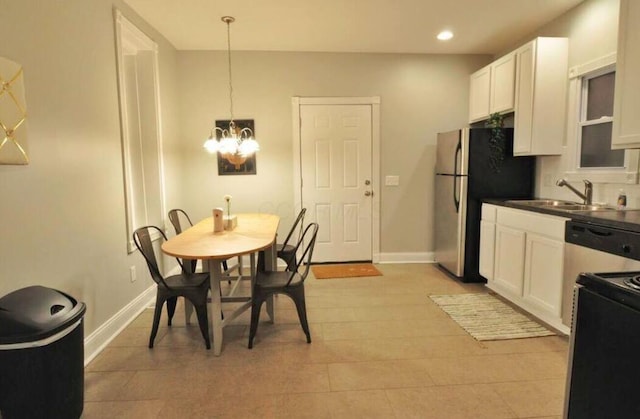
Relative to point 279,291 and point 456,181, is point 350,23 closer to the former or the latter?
point 456,181

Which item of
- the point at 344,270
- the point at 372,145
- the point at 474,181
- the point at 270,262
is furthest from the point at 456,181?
the point at 270,262

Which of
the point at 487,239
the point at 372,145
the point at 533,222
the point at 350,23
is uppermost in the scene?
the point at 350,23

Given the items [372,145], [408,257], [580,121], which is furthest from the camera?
[408,257]

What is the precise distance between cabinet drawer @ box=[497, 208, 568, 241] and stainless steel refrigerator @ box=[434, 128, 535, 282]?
0.46 metres

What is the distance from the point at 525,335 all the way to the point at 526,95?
2.17m

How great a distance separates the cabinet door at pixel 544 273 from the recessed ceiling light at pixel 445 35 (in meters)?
2.29

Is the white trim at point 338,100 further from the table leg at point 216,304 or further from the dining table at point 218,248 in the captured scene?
the table leg at point 216,304

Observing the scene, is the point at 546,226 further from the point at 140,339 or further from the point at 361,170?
the point at 140,339

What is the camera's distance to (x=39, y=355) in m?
1.52

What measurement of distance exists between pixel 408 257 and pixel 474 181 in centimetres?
143

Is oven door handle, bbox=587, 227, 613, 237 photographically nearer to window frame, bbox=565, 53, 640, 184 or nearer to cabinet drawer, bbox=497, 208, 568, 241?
cabinet drawer, bbox=497, 208, 568, 241

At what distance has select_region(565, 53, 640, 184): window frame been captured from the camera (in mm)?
2941

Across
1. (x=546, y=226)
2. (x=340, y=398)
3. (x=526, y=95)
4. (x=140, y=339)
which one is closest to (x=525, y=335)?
(x=546, y=226)

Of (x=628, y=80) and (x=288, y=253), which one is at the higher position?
(x=628, y=80)
